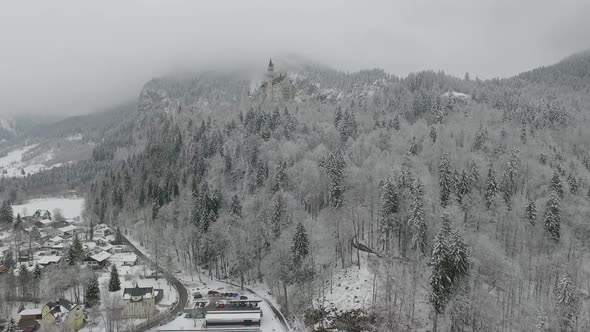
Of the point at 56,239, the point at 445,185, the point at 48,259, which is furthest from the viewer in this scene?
the point at 56,239

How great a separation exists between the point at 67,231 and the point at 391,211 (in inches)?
3337

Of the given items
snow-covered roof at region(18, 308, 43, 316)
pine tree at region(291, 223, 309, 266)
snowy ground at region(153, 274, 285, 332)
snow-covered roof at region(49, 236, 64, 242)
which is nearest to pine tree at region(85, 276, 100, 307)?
snow-covered roof at region(18, 308, 43, 316)

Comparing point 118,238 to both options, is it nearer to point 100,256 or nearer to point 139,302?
point 100,256

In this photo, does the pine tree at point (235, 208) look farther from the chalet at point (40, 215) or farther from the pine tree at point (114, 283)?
the chalet at point (40, 215)

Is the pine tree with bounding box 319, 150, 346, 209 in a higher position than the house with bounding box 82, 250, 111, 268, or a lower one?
higher

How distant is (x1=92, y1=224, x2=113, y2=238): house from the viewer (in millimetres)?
106750

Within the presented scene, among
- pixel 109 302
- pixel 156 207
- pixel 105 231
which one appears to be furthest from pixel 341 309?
pixel 105 231

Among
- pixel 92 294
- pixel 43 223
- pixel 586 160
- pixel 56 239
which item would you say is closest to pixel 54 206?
pixel 43 223

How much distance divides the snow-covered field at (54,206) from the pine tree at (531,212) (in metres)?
124

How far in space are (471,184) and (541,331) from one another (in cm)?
3079

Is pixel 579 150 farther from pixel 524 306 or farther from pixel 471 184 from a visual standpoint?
pixel 524 306

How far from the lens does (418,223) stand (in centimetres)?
6588

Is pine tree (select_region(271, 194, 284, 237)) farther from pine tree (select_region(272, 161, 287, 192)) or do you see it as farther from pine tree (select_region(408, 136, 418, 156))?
pine tree (select_region(408, 136, 418, 156))

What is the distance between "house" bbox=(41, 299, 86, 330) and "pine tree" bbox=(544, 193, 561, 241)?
241ft
